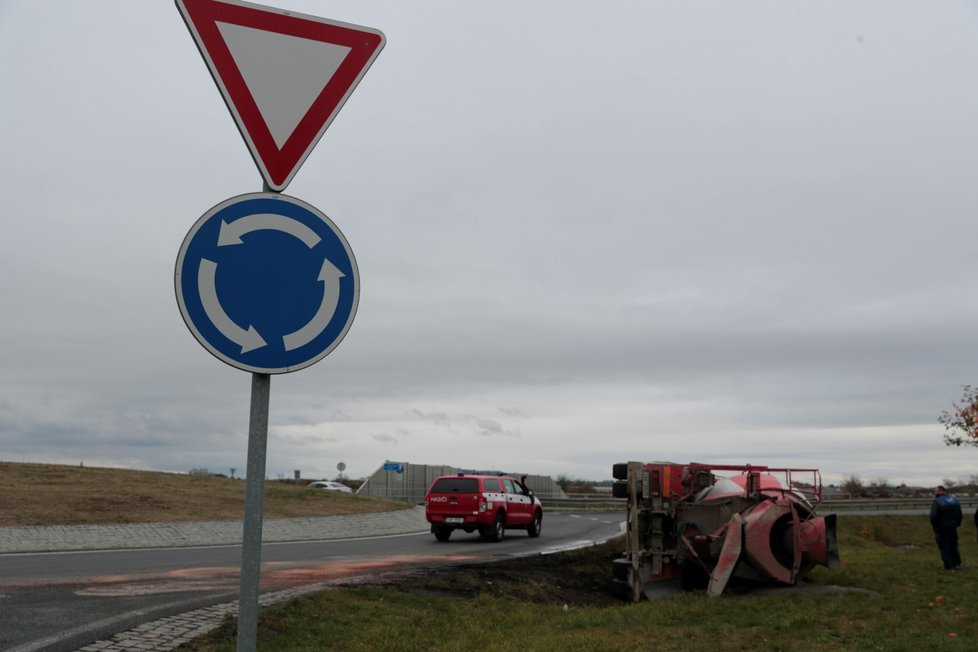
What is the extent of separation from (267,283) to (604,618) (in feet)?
28.4

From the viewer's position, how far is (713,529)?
48.3 ft

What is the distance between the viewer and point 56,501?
969 inches

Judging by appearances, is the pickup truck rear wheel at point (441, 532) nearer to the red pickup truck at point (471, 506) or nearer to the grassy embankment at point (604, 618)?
the red pickup truck at point (471, 506)

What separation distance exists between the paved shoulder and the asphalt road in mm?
1619

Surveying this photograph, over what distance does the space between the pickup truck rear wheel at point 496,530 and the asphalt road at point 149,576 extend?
45 cm

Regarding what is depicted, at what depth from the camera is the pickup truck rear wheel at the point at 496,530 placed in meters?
25.4

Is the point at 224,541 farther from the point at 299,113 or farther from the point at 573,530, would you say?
the point at 299,113

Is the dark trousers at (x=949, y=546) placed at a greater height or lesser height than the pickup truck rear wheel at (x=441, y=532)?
greater

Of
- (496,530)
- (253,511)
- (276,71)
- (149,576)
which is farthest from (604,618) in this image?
(496,530)

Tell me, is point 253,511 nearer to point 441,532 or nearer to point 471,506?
point 471,506

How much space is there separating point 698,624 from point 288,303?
29.2 ft

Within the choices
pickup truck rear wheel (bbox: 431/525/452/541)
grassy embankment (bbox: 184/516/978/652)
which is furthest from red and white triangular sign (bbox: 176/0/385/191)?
pickup truck rear wheel (bbox: 431/525/452/541)

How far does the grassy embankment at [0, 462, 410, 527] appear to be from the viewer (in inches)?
917

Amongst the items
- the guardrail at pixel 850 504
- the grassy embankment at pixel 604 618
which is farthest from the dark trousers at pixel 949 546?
the guardrail at pixel 850 504
